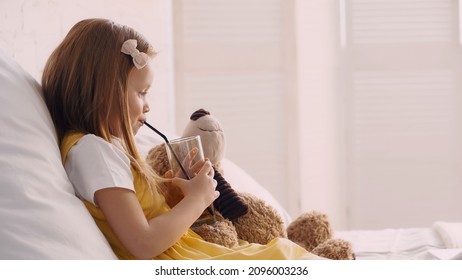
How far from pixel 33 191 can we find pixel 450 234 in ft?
4.05

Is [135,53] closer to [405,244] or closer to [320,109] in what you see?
[405,244]

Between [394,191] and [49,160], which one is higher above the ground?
[49,160]

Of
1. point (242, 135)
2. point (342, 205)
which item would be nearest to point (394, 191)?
point (342, 205)

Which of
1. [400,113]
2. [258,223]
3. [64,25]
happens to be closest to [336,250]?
[258,223]

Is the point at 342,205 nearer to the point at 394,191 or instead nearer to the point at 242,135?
the point at 394,191

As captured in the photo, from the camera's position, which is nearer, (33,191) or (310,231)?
(33,191)

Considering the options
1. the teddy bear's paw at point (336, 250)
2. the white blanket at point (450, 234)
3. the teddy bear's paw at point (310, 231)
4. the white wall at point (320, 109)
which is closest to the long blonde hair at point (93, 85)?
the teddy bear's paw at point (336, 250)

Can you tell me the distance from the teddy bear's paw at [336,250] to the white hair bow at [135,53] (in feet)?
1.88

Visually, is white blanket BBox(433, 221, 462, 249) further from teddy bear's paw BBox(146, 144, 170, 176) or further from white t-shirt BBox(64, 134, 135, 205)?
white t-shirt BBox(64, 134, 135, 205)

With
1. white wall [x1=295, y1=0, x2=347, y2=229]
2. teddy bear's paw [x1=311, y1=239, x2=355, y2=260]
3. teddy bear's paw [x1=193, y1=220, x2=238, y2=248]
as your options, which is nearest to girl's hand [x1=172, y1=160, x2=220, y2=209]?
teddy bear's paw [x1=193, y1=220, x2=238, y2=248]

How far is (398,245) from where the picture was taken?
1.89 m

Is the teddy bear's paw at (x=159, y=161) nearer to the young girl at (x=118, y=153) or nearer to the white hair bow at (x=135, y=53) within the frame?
the young girl at (x=118, y=153)
